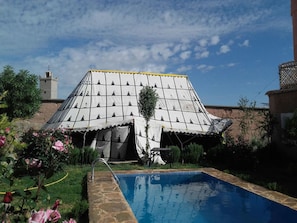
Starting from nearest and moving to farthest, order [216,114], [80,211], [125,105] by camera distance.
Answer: [80,211] → [125,105] → [216,114]

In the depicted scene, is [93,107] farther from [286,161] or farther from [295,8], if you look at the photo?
[295,8]

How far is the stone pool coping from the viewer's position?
5.11m

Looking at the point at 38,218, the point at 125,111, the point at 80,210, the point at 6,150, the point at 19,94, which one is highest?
the point at 19,94

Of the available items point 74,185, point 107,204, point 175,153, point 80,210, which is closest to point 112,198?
point 107,204

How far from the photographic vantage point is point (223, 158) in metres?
12.0

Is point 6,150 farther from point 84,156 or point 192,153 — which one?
point 192,153

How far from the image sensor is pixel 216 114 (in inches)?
672

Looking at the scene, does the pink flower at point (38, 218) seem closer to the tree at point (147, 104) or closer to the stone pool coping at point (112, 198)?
the stone pool coping at point (112, 198)

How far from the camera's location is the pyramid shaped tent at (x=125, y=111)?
1280 cm

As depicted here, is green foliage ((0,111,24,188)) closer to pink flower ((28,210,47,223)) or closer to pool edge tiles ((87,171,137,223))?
pink flower ((28,210,47,223))

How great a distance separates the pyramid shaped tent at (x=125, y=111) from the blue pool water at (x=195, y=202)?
3.17 metres

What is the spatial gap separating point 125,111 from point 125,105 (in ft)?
1.42

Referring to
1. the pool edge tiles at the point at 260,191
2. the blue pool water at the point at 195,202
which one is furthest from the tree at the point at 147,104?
the pool edge tiles at the point at 260,191

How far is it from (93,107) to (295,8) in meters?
11.0
